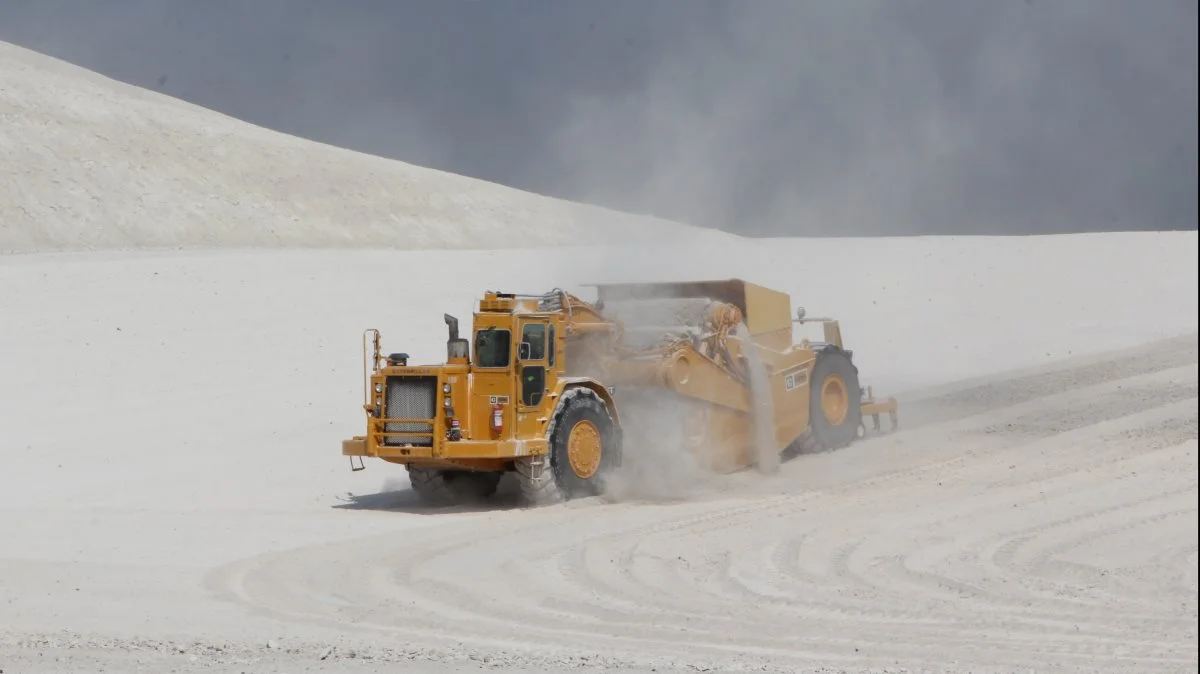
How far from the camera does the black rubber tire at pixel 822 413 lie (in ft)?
66.2

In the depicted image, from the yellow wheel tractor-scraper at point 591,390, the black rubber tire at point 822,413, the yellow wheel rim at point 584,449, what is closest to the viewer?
the yellow wheel tractor-scraper at point 591,390

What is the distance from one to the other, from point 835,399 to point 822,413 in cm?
57

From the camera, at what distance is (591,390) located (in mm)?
16469

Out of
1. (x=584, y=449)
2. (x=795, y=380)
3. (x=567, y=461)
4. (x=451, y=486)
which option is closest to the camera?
(x=567, y=461)

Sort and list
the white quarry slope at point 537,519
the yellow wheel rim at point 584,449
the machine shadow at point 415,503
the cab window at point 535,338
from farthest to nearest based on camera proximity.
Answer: the machine shadow at point 415,503
the yellow wheel rim at point 584,449
the cab window at point 535,338
the white quarry slope at point 537,519

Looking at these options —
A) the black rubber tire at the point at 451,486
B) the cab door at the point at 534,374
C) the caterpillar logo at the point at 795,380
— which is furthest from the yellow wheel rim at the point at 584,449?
the caterpillar logo at the point at 795,380

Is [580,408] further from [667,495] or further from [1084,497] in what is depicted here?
[1084,497]

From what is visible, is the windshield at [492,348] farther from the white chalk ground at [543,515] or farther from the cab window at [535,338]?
the white chalk ground at [543,515]

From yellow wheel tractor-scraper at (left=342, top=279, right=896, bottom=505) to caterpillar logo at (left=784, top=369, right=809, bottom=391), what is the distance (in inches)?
1.0

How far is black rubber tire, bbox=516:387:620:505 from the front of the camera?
51.8 feet

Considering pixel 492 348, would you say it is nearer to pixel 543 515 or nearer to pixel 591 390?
pixel 591 390

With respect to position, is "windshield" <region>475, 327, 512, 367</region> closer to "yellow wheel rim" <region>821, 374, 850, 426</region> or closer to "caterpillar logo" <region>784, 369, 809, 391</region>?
"caterpillar logo" <region>784, 369, 809, 391</region>

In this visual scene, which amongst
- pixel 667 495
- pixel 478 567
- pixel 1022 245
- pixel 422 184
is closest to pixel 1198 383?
pixel 667 495

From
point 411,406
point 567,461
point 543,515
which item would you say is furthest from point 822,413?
point 411,406
